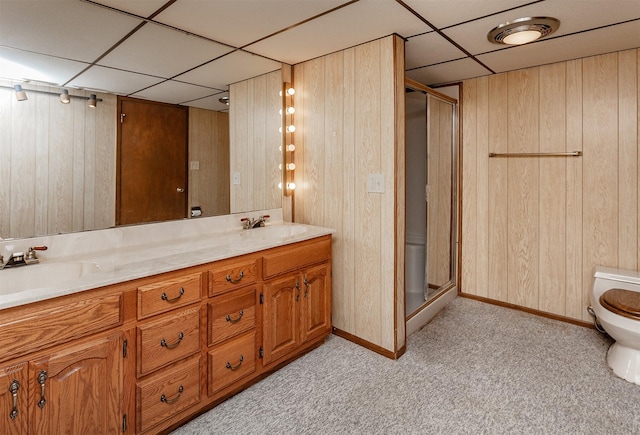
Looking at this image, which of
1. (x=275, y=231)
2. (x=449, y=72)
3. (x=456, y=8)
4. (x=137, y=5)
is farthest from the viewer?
(x=449, y=72)

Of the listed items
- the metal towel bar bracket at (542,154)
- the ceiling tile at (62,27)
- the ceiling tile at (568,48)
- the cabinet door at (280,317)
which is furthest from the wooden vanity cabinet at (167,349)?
the metal towel bar bracket at (542,154)

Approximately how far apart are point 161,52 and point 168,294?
1499mm

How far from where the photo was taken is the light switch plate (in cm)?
246

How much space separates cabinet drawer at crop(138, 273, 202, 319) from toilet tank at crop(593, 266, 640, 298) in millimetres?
2775

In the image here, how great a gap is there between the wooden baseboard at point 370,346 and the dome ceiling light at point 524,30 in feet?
7.02

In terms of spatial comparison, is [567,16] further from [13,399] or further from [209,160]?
[13,399]

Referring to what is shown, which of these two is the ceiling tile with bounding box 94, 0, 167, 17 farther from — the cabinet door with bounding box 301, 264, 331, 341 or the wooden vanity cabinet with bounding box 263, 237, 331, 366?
the cabinet door with bounding box 301, 264, 331, 341

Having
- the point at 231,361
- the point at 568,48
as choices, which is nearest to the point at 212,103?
the point at 231,361

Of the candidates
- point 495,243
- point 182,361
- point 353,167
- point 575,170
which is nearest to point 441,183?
point 495,243

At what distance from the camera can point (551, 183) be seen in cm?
306

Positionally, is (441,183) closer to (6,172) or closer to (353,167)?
(353,167)

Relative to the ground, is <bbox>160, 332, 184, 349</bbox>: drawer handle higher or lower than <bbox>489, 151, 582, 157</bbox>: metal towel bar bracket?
lower

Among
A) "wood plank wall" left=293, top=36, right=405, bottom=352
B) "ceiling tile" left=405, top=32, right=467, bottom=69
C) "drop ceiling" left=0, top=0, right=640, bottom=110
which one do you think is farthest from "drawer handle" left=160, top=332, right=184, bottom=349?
"ceiling tile" left=405, top=32, right=467, bottom=69

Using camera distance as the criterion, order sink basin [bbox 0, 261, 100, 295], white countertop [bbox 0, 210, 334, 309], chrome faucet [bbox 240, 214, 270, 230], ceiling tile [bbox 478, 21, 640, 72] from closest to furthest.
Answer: white countertop [bbox 0, 210, 334, 309]
sink basin [bbox 0, 261, 100, 295]
ceiling tile [bbox 478, 21, 640, 72]
chrome faucet [bbox 240, 214, 270, 230]
